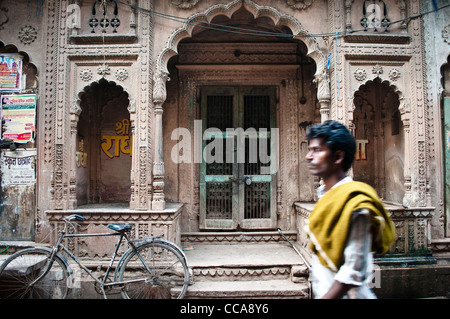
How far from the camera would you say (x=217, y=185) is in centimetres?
644

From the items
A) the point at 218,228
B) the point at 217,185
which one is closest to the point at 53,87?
the point at 217,185

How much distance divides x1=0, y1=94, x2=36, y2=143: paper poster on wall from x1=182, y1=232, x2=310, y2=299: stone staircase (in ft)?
11.6

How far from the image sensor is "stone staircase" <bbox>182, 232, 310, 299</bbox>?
4508 millimetres

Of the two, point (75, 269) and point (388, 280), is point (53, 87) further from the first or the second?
point (388, 280)

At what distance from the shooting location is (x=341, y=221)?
1435mm

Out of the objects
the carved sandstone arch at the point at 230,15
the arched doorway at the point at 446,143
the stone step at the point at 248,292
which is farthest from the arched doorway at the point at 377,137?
the stone step at the point at 248,292

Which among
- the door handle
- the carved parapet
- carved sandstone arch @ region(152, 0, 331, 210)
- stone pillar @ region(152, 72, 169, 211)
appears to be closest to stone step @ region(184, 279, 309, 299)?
the carved parapet

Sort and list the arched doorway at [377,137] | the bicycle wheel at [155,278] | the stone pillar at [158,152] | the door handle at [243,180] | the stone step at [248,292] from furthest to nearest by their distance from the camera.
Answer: the door handle at [243,180]
the arched doorway at [377,137]
the stone pillar at [158,152]
the stone step at [248,292]
the bicycle wheel at [155,278]

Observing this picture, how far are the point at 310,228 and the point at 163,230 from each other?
11.9ft

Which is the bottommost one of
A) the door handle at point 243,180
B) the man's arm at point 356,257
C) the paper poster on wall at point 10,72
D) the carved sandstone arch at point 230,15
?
the man's arm at point 356,257

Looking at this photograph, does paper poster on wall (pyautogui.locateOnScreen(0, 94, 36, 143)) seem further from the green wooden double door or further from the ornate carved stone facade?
the green wooden double door

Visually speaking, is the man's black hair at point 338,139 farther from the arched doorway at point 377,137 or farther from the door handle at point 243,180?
the arched doorway at point 377,137

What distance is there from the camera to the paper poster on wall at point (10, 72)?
17.5 ft

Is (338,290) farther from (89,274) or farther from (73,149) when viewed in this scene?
(73,149)
